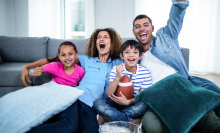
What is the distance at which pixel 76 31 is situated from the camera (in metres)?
4.91

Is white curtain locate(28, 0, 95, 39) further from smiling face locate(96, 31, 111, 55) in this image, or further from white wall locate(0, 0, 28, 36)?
smiling face locate(96, 31, 111, 55)

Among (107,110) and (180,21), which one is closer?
(107,110)

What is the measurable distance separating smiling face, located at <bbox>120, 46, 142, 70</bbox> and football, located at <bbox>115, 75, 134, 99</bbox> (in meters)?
0.13

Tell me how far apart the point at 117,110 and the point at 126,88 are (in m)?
0.18

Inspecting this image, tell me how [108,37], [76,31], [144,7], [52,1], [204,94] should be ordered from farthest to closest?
[76,31]
[52,1]
[144,7]
[108,37]
[204,94]

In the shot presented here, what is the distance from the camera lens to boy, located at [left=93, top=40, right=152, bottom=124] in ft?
3.84

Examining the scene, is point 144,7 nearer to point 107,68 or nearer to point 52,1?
point 52,1

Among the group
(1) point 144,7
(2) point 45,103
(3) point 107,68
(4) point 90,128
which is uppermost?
(1) point 144,7

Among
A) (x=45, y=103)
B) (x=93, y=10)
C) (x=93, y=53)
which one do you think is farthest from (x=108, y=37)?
(x=93, y=10)

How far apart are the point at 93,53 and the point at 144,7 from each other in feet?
9.92

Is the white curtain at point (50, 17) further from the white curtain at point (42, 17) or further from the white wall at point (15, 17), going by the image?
the white wall at point (15, 17)

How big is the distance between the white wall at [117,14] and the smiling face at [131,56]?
→ 334 centimetres

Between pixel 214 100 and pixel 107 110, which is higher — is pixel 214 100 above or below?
above

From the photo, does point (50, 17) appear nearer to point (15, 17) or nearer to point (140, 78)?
point (15, 17)
